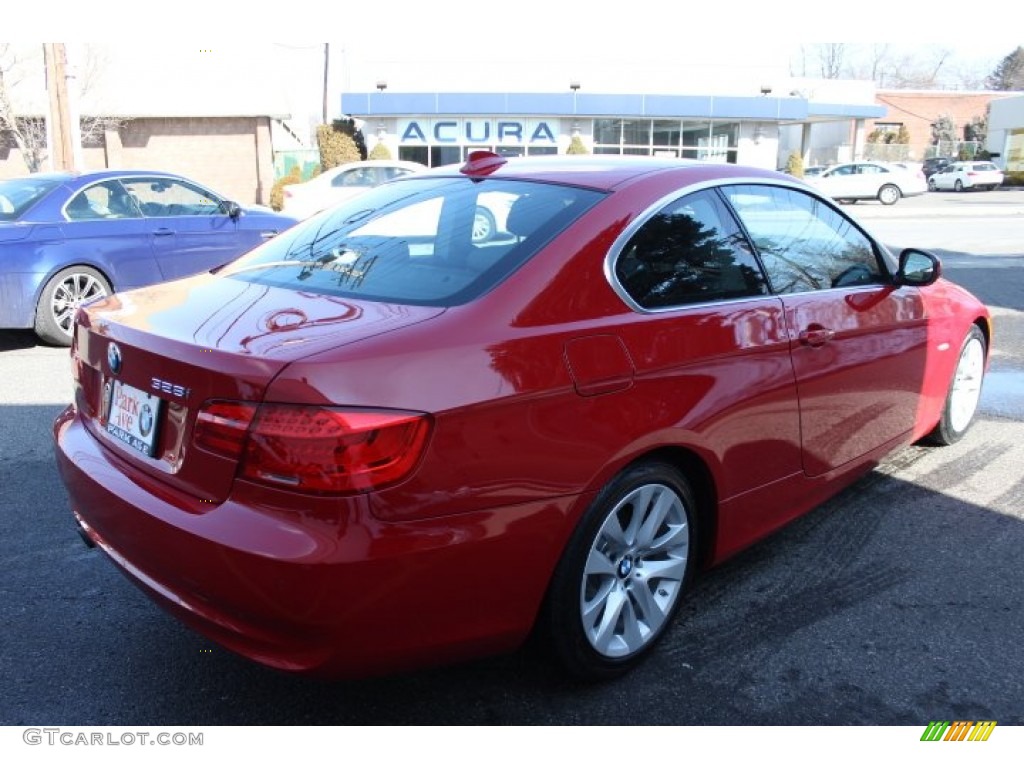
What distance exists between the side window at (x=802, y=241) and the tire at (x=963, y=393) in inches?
48.9

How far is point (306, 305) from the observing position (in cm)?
267

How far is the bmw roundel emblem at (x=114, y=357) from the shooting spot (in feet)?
8.77

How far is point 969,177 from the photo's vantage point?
41.1 metres

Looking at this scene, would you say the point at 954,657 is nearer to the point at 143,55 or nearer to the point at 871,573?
the point at 871,573

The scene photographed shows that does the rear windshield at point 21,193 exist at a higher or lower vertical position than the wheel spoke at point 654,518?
higher

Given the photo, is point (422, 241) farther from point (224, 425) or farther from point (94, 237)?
point (94, 237)

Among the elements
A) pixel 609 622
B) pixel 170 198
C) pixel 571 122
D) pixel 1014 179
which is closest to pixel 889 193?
pixel 571 122

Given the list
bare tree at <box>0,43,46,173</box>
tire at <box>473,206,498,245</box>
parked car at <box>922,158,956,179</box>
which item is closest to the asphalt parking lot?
tire at <box>473,206,498,245</box>

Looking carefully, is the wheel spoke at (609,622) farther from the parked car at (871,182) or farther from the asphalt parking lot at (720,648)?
the parked car at (871,182)

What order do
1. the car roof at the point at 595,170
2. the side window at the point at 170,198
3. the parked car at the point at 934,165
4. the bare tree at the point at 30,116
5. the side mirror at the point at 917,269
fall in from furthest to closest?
the parked car at the point at 934,165
the bare tree at the point at 30,116
the side window at the point at 170,198
the side mirror at the point at 917,269
the car roof at the point at 595,170

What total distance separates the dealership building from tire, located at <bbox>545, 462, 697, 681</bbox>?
103 feet

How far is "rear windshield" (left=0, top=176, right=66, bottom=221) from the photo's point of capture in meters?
7.38

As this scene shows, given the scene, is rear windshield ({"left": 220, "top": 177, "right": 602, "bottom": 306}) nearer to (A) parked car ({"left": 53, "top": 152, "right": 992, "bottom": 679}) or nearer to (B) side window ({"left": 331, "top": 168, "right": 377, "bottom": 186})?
(A) parked car ({"left": 53, "top": 152, "right": 992, "bottom": 679})

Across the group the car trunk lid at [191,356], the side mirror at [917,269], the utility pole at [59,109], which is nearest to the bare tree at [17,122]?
the utility pole at [59,109]
